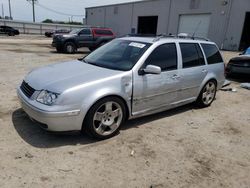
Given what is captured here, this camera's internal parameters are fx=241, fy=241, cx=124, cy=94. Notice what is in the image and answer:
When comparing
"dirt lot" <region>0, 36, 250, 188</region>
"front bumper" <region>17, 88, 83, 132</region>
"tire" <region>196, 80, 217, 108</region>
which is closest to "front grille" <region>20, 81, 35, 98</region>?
"front bumper" <region>17, 88, 83, 132</region>

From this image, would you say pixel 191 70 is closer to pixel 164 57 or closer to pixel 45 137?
pixel 164 57

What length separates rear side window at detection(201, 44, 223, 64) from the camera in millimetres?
5512

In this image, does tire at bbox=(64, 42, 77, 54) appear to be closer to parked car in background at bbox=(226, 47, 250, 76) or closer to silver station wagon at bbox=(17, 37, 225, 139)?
parked car in background at bbox=(226, 47, 250, 76)

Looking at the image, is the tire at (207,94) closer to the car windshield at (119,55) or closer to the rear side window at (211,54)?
the rear side window at (211,54)

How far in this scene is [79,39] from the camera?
54.4 ft

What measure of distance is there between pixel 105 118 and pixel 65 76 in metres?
0.91

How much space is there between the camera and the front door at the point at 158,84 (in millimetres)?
4078

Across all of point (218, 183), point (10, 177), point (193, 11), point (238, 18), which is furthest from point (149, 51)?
point (193, 11)

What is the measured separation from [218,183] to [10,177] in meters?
2.50

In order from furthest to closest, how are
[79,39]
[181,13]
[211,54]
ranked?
1. [181,13]
2. [79,39]
3. [211,54]

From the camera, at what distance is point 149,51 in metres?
4.25

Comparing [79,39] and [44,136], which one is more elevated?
[79,39]

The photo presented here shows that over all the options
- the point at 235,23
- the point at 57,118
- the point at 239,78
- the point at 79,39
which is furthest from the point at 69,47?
the point at 235,23

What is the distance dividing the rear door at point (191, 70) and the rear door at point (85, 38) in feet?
41.2
